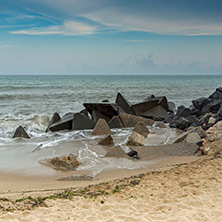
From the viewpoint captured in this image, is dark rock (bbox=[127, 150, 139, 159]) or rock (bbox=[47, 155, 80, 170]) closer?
rock (bbox=[47, 155, 80, 170])

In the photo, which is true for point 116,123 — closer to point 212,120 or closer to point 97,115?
point 97,115

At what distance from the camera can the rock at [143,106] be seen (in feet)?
51.3

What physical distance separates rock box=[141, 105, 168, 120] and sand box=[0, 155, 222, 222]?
27.9ft

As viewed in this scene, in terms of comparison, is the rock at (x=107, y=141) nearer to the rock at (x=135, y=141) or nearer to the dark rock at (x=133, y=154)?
the rock at (x=135, y=141)

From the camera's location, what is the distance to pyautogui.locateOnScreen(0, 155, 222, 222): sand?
468 cm

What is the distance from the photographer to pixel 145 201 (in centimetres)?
540

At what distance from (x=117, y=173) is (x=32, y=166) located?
2.43 meters

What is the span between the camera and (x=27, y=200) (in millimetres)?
5480

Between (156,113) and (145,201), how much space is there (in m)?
10.6

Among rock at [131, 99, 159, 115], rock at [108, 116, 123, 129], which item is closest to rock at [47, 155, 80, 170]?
rock at [108, 116, 123, 129]

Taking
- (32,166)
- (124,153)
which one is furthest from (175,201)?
(32,166)

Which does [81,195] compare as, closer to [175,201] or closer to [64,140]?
[175,201]

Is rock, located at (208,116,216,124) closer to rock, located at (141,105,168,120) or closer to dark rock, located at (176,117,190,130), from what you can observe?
dark rock, located at (176,117,190,130)

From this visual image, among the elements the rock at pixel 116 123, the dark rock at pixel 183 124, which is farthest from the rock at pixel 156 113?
the rock at pixel 116 123
